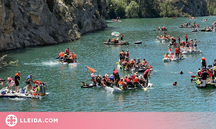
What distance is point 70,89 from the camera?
126 ft

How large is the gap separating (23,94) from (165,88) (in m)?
15.5

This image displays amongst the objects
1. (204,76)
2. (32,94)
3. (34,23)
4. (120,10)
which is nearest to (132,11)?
(120,10)

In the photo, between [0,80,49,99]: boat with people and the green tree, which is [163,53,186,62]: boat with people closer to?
[0,80,49,99]: boat with people

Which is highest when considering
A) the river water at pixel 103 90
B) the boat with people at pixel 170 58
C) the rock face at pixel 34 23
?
the rock face at pixel 34 23

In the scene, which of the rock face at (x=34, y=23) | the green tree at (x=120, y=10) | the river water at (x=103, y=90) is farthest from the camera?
the green tree at (x=120, y=10)

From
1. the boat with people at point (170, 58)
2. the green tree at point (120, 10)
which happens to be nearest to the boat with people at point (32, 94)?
the boat with people at point (170, 58)

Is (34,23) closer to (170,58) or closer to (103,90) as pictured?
(170,58)

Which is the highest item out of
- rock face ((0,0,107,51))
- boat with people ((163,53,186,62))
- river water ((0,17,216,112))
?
rock face ((0,0,107,51))

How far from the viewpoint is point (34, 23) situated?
7406 cm

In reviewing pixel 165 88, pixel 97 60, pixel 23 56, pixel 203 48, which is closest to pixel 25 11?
pixel 23 56

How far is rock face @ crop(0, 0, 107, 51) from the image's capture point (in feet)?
207

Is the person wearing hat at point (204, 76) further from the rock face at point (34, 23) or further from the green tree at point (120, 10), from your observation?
the green tree at point (120, 10)

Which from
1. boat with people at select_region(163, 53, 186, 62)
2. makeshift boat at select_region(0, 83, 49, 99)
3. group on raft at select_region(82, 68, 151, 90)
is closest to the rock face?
makeshift boat at select_region(0, 83, 49, 99)

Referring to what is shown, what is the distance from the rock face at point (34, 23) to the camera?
6322 cm
